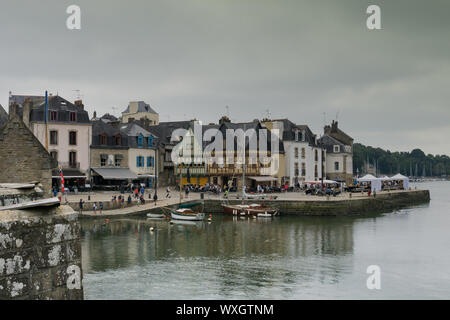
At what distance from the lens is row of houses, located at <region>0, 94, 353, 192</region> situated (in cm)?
5225

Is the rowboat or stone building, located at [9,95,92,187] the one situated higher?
stone building, located at [9,95,92,187]

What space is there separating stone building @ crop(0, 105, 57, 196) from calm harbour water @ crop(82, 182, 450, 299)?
17.0 feet

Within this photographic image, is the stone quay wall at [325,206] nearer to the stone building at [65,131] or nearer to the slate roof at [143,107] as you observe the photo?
the stone building at [65,131]

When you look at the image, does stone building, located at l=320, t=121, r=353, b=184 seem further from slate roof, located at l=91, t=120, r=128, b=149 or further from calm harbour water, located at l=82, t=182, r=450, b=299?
calm harbour water, located at l=82, t=182, r=450, b=299

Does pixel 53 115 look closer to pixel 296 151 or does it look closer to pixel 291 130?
pixel 291 130

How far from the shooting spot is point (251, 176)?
61656 mm

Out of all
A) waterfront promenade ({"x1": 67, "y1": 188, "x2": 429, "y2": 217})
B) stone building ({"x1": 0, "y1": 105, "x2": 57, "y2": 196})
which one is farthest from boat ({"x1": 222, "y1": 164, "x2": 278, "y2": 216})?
stone building ({"x1": 0, "y1": 105, "x2": 57, "y2": 196})

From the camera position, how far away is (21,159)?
56.7 feet

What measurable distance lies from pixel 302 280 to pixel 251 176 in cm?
3991

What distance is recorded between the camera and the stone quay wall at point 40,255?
136 inches

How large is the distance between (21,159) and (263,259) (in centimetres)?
1434

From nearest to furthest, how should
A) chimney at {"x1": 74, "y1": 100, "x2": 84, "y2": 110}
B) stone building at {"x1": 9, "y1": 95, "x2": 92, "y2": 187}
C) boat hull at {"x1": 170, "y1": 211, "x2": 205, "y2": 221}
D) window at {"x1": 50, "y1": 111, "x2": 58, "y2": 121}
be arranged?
boat hull at {"x1": 170, "y1": 211, "x2": 205, "y2": 221}, stone building at {"x1": 9, "y1": 95, "x2": 92, "y2": 187}, window at {"x1": 50, "y1": 111, "x2": 58, "y2": 121}, chimney at {"x1": 74, "y1": 100, "x2": 84, "y2": 110}

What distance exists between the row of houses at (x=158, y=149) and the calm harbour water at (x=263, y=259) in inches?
585
